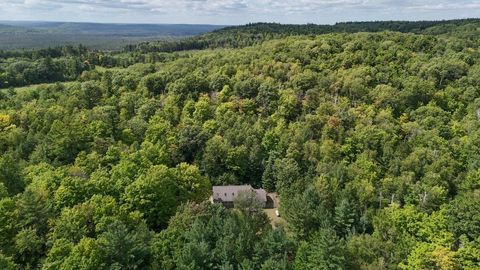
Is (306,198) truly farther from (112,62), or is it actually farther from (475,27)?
(475,27)

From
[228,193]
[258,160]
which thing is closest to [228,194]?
[228,193]

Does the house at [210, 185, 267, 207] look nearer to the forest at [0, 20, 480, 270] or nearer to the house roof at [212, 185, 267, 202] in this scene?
the house roof at [212, 185, 267, 202]

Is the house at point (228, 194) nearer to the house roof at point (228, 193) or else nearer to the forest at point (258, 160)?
the house roof at point (228, 193)

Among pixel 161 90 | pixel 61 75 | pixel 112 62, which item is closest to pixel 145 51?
pixel 112 62

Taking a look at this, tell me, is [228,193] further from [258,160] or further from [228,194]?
[258,160]

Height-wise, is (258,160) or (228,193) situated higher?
(258,160)

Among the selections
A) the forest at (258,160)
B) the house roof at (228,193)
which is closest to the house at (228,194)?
the house roof at (228,193)

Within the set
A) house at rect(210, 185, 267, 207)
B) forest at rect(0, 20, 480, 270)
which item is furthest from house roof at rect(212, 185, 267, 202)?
forest at rect(0, 20, 480, 270)
